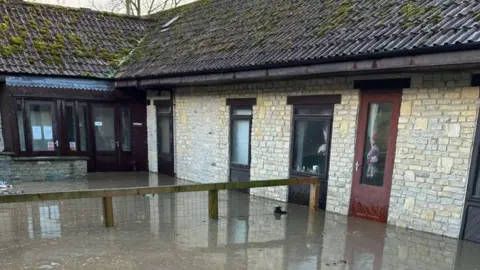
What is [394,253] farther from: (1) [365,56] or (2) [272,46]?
(2) [272,46]

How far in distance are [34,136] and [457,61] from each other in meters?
10.1

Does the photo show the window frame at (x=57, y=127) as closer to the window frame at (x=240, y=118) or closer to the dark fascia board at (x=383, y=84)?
the window frame at (x=240, y=118)

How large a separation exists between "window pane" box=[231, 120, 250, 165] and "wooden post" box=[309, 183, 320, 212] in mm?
2121

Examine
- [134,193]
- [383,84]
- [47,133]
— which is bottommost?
[134,193]

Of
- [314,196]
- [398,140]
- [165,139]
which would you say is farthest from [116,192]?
[165,139]

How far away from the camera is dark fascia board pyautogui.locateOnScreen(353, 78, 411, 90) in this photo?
18.2 feet

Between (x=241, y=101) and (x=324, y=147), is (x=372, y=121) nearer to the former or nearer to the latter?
(x=324, y=147)

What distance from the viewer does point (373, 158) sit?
6055mm

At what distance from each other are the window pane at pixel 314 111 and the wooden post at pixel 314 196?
135 centimetres

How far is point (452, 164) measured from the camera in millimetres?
5090

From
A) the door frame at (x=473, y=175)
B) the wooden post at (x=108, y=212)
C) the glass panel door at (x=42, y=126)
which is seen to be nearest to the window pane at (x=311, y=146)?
the door frame at (x=473, y=175)

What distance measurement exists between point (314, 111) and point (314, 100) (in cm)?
23

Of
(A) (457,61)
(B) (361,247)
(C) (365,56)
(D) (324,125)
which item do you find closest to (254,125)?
(D) (324,125)

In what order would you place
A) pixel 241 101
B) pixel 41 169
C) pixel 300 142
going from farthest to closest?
pixel 41 169, pixel 241 101, pixel 300 142
